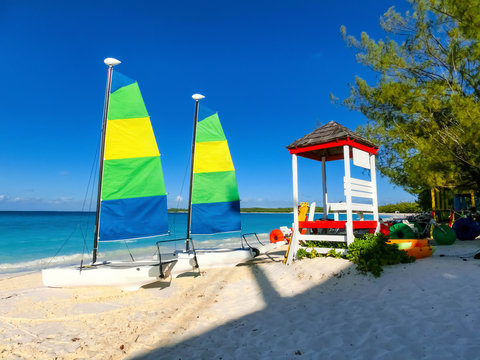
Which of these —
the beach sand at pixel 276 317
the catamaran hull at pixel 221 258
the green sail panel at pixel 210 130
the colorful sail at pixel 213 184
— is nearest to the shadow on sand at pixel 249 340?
the beach sand at pixel 276 317

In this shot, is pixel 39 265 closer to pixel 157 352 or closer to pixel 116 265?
pixel 116 265

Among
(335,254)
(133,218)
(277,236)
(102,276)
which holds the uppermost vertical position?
(133,218)

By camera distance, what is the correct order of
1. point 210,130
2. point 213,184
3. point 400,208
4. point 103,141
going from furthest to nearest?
point 400,208, point 210,130, point 213,184, point 103,141

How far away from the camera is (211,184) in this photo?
1210 centimetres

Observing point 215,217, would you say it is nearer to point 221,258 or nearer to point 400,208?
point 221,258

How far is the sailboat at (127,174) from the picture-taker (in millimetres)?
9305

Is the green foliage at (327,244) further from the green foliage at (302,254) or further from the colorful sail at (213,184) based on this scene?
the colorful sail at (213,184)

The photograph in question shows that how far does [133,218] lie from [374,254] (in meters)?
6.56

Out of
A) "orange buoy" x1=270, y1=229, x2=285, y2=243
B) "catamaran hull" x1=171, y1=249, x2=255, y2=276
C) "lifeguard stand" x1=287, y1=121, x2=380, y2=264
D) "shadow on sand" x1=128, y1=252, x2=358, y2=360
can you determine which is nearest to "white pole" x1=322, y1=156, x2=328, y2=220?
"lifeguard stand" x1=287, y1=121, x2=380, y2=264

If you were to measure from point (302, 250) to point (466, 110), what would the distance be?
6.39 meters

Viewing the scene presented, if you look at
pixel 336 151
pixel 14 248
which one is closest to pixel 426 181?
pixel 336 151

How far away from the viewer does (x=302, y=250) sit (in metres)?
8.86

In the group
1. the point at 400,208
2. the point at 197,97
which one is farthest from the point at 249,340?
the point at 400,208

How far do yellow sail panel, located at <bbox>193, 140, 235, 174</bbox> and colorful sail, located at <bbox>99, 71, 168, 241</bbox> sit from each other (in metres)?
2.19
